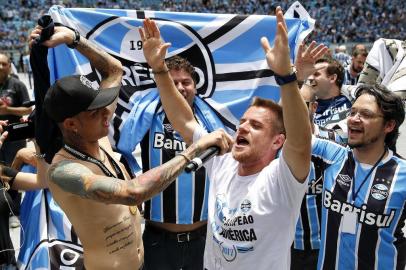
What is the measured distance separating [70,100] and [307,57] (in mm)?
1115

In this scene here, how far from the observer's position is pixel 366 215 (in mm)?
2656

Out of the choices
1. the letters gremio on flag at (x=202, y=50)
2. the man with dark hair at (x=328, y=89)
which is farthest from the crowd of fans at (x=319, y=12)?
the letters gremio on flag at (x=202, y=50)

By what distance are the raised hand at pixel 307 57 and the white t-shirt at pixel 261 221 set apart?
1.54ft

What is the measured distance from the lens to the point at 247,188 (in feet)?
7.53

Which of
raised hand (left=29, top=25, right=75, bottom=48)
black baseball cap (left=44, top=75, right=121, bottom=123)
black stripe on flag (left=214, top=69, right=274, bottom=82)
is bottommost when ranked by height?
black stripe on flag (left=214, top=69, right=274, bottom=82)

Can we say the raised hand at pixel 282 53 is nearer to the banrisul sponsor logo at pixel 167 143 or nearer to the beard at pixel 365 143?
the beard at pixel 365 143

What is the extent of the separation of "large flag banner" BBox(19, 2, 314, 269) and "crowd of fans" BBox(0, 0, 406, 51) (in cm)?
2468

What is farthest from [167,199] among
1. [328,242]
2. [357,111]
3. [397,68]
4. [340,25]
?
[340,25]

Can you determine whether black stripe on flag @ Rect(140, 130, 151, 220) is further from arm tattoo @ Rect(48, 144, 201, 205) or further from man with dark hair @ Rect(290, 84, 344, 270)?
arm tattoo @ Rect(48, 144, 201, 205)

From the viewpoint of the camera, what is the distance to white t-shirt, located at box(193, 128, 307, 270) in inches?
84.9

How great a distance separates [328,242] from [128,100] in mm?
1779

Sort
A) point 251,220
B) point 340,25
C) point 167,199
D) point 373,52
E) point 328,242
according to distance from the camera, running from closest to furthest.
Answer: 1. point 251,220
2. point 328,242
3. point 167,199
4. point 373,52
5. point 340,25

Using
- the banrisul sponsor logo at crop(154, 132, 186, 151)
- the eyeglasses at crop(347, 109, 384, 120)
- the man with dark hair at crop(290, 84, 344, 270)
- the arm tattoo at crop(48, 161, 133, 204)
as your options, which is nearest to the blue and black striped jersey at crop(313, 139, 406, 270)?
the eyeglasses at crop(347, 109, 384, 120)

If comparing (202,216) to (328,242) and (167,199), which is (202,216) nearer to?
(167,199)
